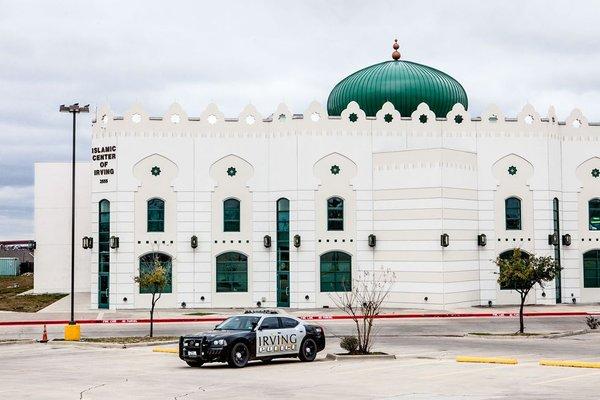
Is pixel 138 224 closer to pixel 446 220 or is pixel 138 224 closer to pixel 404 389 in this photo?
pixel 446 220

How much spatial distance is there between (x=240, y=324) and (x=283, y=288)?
26734mm

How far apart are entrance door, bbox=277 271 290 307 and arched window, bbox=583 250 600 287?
723 inches

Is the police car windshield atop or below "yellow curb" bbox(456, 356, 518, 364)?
atop

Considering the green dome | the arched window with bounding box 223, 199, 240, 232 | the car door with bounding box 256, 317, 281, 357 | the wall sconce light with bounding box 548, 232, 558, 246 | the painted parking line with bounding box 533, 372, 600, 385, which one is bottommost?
the painted parking line with bounding box 533, 372, 600, 385

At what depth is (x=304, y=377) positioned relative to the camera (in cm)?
2145

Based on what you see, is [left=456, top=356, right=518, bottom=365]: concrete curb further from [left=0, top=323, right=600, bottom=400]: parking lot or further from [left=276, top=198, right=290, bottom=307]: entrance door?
[left=276, top=198, right=290, bottom=307]: entrance door

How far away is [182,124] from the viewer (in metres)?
51.2

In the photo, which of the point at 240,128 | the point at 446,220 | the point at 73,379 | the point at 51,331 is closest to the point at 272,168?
the point at 240,128

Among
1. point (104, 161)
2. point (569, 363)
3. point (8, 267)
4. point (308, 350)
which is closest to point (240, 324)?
point (308, 350)

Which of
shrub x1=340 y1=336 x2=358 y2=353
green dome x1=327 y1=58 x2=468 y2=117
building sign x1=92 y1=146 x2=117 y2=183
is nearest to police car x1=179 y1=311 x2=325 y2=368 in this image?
shrub x1=340 y1=336 x2=358 y2=353

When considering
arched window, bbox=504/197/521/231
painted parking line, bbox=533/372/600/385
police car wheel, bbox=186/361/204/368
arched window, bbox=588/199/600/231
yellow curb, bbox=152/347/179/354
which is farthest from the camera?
arched window, bbox=588/199/600/231

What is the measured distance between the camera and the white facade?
165ft

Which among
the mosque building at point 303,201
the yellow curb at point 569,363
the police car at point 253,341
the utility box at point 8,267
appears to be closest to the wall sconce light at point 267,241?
the mosque building at point 303,201

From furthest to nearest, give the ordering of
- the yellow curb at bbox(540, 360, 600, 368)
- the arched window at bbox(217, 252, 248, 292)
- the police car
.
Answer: the arched window at bbox(217, 252, 248, 292) < the police car < the yellow curb at bbox(540, 360, 600, 368)
